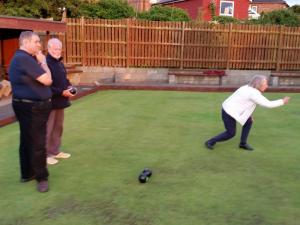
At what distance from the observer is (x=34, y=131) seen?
3730 mm

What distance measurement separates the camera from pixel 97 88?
1238cm

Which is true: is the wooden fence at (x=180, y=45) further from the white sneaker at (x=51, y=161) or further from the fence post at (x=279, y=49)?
the white sneaker at (x=51, y=161)

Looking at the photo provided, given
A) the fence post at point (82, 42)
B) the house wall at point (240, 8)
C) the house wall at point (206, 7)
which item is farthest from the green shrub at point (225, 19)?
the fence post at point (82, 42)

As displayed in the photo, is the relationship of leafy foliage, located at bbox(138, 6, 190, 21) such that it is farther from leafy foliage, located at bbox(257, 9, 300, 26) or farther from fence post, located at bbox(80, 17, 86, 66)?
fence post, located at bbox(80, 17, 86, 66)

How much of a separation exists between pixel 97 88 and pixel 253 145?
24.8ft

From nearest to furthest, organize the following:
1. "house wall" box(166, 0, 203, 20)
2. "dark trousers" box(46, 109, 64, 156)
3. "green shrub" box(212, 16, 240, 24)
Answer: "dark trousers" box(46, 109, 64, 156)
"green shrub" box(212, 16, 240, 24)
"house wall" box(166, 0, 203, 20)

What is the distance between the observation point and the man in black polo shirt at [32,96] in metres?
3.54

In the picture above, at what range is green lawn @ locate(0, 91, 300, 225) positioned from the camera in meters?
3.43

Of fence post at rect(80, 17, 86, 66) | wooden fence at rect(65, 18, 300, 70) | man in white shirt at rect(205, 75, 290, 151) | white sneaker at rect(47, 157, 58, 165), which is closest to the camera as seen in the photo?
white sneaker at rect(47, 157, 58, 165)

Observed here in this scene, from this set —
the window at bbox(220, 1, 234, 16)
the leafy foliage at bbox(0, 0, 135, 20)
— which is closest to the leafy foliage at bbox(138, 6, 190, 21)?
the leafy foliage at bbox(0, 0, 135, 20)

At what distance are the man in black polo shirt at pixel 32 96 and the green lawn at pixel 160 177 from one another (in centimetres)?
43

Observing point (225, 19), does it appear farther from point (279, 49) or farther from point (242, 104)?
point (242, 104)

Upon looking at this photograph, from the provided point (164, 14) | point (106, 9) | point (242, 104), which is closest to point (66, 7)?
point (106, 9)

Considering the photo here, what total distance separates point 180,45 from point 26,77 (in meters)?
11.7
